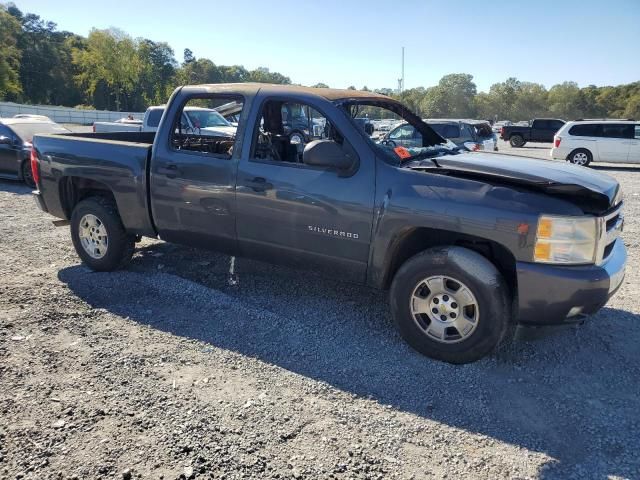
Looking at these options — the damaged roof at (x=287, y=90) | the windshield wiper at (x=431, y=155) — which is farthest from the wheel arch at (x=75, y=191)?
the windshield wiper at (x=431, y=155)

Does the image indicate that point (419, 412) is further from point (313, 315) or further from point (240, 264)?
point (240, 264)

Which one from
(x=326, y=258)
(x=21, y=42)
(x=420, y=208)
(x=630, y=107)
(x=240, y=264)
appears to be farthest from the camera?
(x=21, y=42)

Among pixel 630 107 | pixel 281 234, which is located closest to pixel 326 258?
pixel 281 234

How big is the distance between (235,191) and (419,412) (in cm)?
234

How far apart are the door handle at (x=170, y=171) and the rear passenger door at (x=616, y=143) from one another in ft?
58.2

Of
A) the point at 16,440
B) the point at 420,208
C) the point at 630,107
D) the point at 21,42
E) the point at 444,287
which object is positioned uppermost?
the point at 21,42

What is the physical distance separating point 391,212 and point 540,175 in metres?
1.08

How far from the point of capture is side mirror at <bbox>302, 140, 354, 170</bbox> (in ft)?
12.1

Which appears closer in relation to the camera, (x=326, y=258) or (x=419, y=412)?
(x=419, y=412)

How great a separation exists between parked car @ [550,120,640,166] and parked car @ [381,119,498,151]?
258 cm

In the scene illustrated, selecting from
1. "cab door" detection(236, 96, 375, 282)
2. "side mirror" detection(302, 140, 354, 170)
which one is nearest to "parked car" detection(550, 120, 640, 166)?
"cab door" detection(236, 96, 375, 282)

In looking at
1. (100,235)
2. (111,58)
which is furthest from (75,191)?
(111,58)

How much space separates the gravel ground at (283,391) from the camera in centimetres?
261

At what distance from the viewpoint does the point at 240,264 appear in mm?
5711
